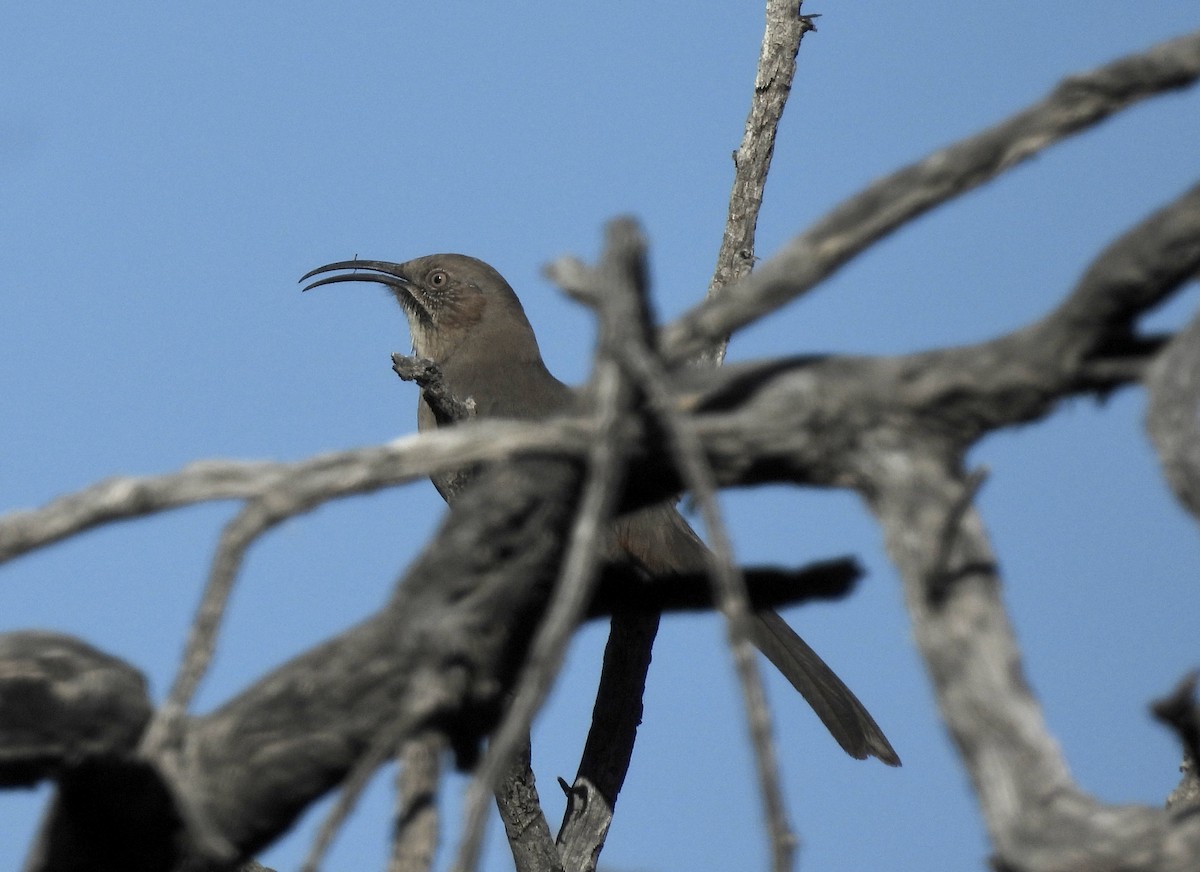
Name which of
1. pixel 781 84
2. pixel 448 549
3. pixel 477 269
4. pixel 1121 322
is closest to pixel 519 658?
pixel 448 549

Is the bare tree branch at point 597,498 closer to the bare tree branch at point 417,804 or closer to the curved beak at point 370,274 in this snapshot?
the bare tree branch at point 417,804

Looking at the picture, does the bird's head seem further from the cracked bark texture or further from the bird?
the cracked bark texture

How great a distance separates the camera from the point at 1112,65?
6.61ft

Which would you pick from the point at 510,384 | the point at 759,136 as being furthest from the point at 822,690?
the point at 510,384

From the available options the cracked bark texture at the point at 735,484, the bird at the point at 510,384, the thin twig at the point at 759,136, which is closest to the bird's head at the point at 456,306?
the bird at the point at 510,384

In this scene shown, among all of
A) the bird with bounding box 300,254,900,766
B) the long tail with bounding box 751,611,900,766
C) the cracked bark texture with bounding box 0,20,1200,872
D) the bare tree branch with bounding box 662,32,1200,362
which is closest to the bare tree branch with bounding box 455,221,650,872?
the cracked bark texture with bounding box 0,20,1200,872

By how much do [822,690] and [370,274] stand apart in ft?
11.5

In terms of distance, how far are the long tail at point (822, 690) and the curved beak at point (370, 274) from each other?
2.94m

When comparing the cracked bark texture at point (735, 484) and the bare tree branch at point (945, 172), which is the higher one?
the bare tree branch at point (945, 172)

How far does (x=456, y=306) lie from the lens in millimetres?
7156

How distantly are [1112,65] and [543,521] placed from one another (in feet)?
3.35

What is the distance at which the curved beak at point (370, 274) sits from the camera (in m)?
7.39

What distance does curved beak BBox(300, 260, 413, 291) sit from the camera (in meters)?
7.39

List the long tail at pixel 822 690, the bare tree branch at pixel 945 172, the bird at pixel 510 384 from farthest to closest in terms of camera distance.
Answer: the bird at pixel 510 384
the long tail at pixel 822 690
the bare tree branch at pixel 945 172
